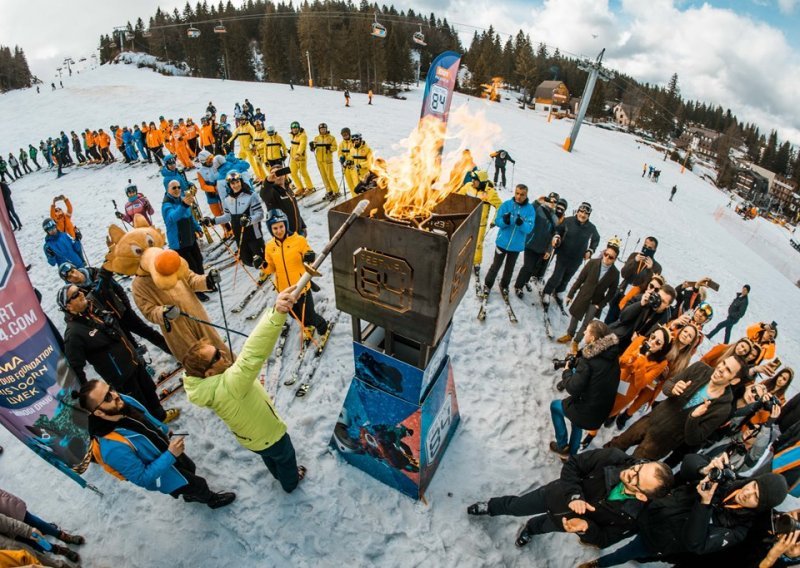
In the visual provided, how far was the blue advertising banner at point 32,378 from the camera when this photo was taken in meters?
3.03

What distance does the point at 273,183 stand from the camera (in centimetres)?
718

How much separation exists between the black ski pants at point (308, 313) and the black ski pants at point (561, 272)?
4707 mm

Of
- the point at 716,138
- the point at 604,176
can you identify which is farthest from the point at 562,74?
→ the point at 604,176

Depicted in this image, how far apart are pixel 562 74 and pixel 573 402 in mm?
100342

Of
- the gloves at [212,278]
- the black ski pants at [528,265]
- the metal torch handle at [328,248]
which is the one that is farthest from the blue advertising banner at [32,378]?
the black ski pants at [528,265]

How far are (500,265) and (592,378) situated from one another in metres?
3.86

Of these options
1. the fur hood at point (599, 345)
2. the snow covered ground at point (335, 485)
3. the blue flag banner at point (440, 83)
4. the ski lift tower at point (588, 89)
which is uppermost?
the ski lift tower at point (588, 89)

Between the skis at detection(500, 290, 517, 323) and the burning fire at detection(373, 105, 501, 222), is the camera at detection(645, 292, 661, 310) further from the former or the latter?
the burning fire at detection(373, 105, 501, 222)

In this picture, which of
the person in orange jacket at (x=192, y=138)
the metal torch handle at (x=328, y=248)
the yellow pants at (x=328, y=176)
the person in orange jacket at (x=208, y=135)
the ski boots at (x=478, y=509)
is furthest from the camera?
the person in orange jacket at (x=208, y=135)

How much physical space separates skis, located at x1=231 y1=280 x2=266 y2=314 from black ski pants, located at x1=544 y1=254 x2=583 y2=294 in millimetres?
6016

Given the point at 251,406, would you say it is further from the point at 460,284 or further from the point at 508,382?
the point at 508,382

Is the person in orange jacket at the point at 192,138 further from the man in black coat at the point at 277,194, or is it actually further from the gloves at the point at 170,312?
the gloves at the point at 170,312

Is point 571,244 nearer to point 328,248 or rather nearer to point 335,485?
point 328,248

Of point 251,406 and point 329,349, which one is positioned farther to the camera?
point 329,349
